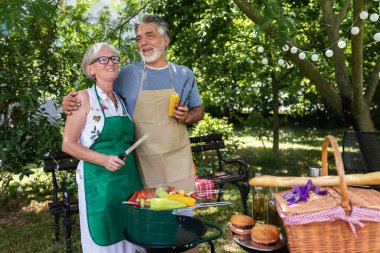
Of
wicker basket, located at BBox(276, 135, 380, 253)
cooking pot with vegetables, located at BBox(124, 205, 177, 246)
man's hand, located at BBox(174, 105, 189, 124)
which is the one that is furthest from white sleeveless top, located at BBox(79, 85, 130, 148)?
wicker basket, located at BBox(276, 135, 380, 253)

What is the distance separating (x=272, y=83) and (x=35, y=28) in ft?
14.1

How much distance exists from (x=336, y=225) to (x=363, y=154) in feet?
5.85

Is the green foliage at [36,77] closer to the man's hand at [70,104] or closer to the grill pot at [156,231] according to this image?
the man's hand at [70,104]

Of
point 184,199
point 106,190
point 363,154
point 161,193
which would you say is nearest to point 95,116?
point 106,190

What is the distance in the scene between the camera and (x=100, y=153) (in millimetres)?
2166

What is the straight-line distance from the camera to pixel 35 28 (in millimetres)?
5016

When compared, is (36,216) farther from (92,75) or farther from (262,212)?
(262,212)

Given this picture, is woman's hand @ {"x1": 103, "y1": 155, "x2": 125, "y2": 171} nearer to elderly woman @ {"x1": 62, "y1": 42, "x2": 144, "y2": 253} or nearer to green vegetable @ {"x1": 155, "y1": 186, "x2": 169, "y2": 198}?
elderly woman @ {"x1": 62, "y1": 42, "x2": 144, "y2": 253}

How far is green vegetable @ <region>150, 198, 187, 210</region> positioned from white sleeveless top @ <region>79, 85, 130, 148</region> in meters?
0.66

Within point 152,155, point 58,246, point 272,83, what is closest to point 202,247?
point 58,246

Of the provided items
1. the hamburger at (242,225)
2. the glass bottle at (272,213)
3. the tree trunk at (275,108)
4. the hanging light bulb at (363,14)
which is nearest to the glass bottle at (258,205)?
the glass bottle at (272,213)

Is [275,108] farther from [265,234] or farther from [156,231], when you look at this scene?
[156,231]

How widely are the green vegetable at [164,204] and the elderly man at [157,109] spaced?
0.85m

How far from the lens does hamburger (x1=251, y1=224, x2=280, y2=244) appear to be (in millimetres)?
1733
